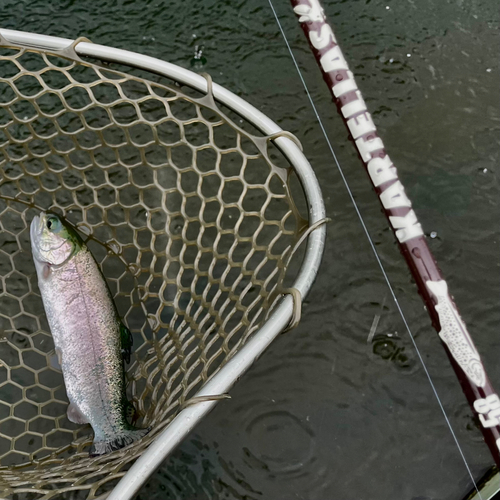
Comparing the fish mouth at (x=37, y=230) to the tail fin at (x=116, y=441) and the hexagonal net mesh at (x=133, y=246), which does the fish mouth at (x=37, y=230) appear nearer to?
the hexagonal net mesh at (x=133, y=246)

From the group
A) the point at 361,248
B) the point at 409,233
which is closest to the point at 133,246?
the point at 361,248

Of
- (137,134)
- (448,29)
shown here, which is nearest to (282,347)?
(137,134)

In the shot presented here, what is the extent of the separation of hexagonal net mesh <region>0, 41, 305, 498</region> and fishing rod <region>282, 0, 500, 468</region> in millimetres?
288

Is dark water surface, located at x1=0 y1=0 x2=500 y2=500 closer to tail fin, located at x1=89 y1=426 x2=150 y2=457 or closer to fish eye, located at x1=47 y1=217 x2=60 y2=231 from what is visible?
tail fin, located at x1=89 y1=426 x2=150 y2=457

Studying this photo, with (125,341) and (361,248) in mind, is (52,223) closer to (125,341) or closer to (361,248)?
(125,341)

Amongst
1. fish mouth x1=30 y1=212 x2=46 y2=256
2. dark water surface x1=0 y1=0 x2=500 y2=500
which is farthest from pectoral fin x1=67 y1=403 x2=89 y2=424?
fish mouth x1=30 y1=212 x2=46 y2=256

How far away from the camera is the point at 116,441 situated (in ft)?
5.49

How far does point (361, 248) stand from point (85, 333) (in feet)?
3.92

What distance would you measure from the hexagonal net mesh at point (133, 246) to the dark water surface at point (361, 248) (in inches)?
10.4

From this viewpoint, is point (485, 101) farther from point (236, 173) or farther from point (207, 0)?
point (207, 0)

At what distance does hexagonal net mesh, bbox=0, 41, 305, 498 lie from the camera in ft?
5.41

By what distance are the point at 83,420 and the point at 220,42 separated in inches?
77.9

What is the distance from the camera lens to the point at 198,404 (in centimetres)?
121

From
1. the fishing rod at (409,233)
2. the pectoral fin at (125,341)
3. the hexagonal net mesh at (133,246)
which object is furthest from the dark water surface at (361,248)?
the fishing rod at (409,233)
